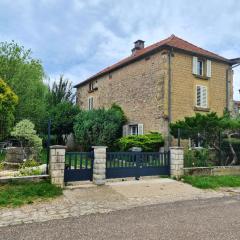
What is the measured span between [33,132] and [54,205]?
5.60m

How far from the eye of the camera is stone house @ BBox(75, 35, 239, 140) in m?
17.0

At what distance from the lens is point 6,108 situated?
45.7 ft

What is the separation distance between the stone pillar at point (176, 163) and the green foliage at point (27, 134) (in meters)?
5.80

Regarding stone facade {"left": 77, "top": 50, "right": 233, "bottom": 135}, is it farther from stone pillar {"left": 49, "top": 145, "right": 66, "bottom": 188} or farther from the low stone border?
the low stone border

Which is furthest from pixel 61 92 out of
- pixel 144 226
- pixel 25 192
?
pixel 144 226

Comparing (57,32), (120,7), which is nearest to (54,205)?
(120,7)

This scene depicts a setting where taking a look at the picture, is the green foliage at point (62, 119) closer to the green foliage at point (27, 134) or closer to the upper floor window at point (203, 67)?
the upper floor window at point (203, 67)

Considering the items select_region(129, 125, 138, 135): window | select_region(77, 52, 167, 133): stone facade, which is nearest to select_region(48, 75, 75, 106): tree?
select_region(77, 52, 167, 133): stone facade

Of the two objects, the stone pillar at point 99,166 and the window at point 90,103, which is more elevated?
the window at point 90,103

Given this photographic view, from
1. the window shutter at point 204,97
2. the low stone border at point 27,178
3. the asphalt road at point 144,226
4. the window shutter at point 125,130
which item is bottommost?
the asphalt road at point 144,226

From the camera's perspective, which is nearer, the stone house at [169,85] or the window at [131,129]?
the stone house at [169,85]

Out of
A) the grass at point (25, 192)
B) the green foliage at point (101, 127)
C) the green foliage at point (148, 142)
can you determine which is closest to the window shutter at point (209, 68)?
the green foliage at point (148, 142)

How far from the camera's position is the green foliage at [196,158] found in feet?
38.9

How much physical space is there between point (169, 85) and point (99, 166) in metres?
9.10
